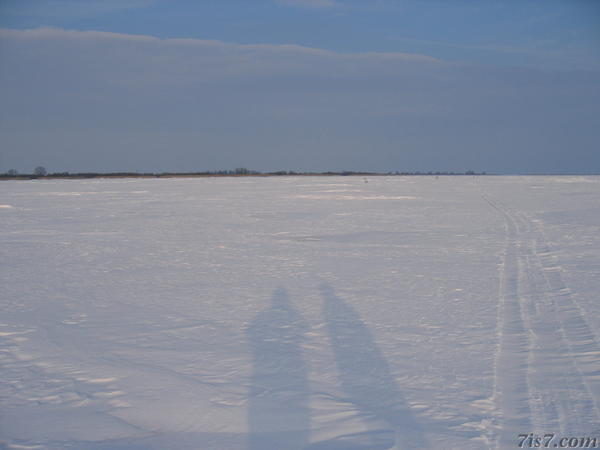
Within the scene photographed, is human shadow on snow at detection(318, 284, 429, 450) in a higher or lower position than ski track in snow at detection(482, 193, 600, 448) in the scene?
lower

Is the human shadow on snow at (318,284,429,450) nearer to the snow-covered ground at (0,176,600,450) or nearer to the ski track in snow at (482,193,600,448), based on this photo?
the snow-covered ground at (0,176,600,450)

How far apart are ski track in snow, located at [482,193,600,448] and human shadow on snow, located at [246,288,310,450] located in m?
1.02

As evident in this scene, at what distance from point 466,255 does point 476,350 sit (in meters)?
4.34

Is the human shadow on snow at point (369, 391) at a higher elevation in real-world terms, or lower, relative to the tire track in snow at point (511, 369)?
lower

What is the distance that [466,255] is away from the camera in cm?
768

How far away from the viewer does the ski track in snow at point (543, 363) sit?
2.54m

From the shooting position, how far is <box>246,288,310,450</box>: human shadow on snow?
252cm

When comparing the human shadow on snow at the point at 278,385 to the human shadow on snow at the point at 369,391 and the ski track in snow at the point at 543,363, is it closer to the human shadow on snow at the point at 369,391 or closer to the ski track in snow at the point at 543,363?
the human shadow on snow at the point at 369,391

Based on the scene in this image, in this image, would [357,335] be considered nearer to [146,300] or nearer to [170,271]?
[146,300]

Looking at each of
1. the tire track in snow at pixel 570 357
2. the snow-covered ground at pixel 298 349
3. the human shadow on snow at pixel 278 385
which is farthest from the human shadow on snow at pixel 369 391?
the tire track in snow at pixel 570 357

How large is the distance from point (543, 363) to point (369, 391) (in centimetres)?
123

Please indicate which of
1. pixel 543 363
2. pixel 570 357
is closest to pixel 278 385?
pixel 543 363

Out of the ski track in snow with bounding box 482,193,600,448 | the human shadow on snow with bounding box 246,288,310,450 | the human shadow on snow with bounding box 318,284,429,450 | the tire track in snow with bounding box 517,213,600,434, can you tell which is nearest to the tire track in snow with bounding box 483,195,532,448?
the ski track in snow with bounding box 482,193,600,448

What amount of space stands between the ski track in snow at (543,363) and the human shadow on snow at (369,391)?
1.52ft
